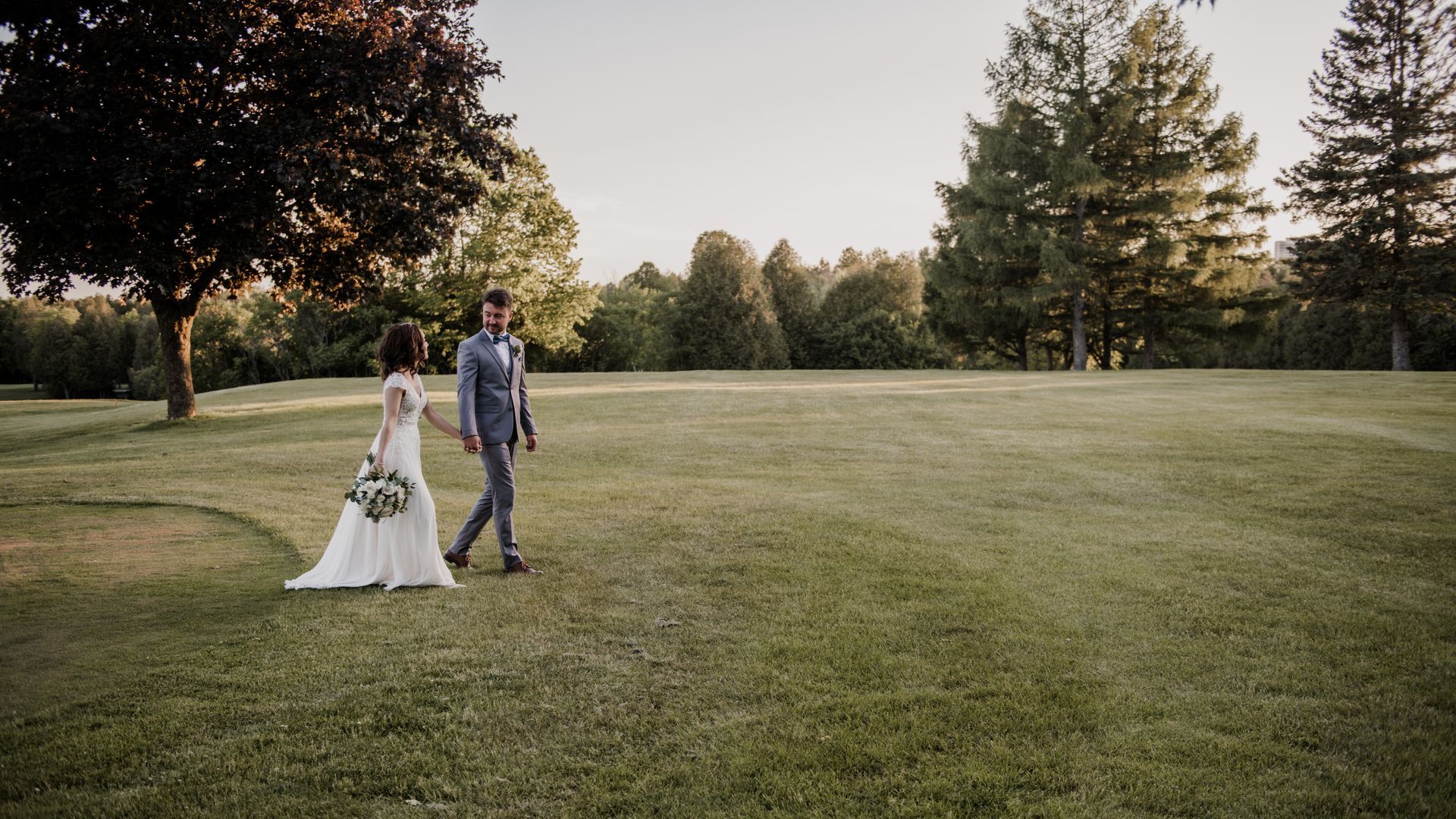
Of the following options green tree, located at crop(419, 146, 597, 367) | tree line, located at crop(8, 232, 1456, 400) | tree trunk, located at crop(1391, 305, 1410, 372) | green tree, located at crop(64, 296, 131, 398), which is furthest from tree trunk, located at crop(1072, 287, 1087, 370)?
green tree, located at crop(64, 296, 131, 398)

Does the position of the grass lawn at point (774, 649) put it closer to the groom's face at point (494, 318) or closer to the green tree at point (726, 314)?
the groom's face at point (494, 318)

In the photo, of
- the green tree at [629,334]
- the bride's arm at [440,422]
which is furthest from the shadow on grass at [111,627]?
the green tree at [629,334]

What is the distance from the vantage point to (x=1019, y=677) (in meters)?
4.77

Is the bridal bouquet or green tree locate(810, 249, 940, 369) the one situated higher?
green tree locate(810, 249, 940, 369)

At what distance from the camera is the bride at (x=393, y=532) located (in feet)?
21.9

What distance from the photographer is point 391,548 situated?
670cm

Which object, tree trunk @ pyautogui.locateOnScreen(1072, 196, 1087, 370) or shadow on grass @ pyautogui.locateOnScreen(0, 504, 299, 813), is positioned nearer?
shadow on grass @ pyautogui.locateOnScreen(0, 504, 299, 813)

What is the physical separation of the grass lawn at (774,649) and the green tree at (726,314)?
50785mm

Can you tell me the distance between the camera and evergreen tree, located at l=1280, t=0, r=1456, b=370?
37844 mm

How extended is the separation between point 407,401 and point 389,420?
0.85 feet

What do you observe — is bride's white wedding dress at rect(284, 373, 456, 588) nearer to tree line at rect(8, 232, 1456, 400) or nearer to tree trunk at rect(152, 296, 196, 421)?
tree trunk at rect(152, 296, 196, 421)

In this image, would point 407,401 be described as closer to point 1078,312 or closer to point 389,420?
point 389,420

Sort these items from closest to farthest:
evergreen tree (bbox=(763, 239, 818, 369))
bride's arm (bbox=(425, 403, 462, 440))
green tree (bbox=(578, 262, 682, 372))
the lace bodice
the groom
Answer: the lace bodice → the groom → bride's arm (bbox=(425, 403, 462, 440)) → green tree (bbox=(578, 262, 682, 372)) → evergreen tree (bbox=(763, 239, 818, 369))

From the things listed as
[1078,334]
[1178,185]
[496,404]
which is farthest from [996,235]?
[496,404]
